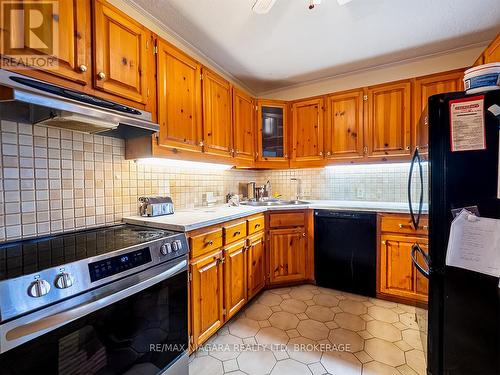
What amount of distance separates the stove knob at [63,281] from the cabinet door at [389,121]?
8.55 feet

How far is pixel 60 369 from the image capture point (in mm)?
832

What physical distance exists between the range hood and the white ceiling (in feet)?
3.44

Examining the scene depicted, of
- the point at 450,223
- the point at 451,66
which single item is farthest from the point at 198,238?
the point at 451,66

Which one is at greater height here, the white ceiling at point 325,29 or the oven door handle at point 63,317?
the white ceiling at point 325,29

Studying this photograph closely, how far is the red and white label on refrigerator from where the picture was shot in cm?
102

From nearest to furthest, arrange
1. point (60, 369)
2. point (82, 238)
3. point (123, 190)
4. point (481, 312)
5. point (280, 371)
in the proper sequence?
point (60, 369) < point (481, 312) < point (82, 238) < point (280, 371) < point (123, 190)

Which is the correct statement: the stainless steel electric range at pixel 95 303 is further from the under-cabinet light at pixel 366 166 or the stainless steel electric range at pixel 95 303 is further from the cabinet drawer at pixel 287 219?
the under-cabinet light at pixel 366 166

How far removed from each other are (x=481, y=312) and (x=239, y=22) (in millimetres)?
2359

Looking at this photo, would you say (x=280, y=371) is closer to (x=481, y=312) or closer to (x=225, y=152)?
(x=481, y=312)

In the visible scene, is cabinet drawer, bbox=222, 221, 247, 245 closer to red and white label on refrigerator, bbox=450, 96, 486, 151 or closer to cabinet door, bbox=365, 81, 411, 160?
red and white label on refrigerator, bbox=450, 96, 486, 151

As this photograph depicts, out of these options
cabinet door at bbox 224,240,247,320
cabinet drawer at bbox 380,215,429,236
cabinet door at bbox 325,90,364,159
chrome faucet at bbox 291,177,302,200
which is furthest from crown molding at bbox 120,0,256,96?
cabinet drawer at bbox 380,215,429,236

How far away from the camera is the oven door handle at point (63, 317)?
712 mm

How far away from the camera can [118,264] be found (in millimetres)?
1005

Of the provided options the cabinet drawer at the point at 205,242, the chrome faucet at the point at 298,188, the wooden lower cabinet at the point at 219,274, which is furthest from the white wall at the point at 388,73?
the cabinet drawer at the point at 205,242
